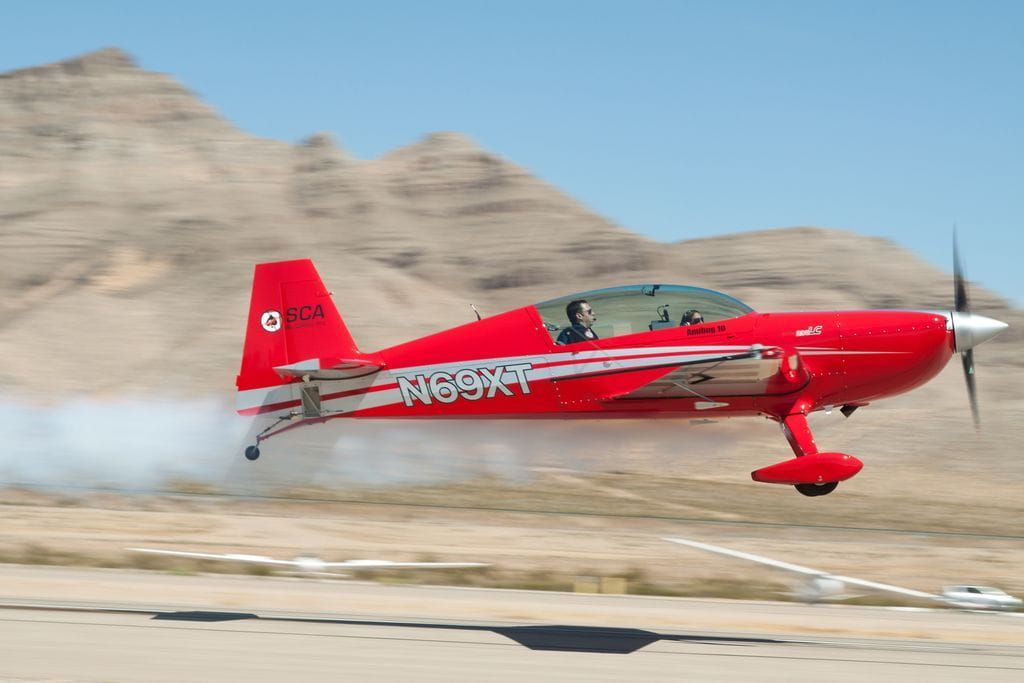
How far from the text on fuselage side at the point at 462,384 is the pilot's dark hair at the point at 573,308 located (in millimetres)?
772

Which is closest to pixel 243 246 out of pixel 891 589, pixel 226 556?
pixel 226 556

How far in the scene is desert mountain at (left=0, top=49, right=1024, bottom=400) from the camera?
57406 mm

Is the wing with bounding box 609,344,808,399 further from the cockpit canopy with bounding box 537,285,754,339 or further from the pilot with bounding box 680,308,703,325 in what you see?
the cockpit canopy with bounding box 537,285,754,339

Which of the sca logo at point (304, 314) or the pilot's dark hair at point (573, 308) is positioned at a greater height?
the sca logo at point (304, 314)

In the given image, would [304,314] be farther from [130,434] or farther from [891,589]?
[891,589]

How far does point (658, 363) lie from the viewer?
511 inches

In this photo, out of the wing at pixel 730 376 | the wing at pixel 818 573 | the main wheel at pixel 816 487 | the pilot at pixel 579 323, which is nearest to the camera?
the main wheel at pixel 816 487

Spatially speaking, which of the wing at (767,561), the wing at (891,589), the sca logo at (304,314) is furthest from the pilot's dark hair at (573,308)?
the wing at (767,561)

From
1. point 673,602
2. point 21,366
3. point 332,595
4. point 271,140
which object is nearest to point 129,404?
point 332,595

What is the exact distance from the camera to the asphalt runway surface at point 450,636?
50.9 feet

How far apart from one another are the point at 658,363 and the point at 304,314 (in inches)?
184

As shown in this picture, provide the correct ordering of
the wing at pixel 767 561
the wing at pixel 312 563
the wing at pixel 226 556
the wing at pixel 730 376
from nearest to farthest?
1. the wing at pixel 730 376
2. the wing at pixel 312 563
3. the wing at pixel 226 556
4. the wing at pixel 767 561

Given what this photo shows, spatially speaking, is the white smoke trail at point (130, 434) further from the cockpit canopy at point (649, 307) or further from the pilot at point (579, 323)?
the cockpit canopy at point (649, 307)

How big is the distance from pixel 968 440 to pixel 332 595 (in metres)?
27.8
